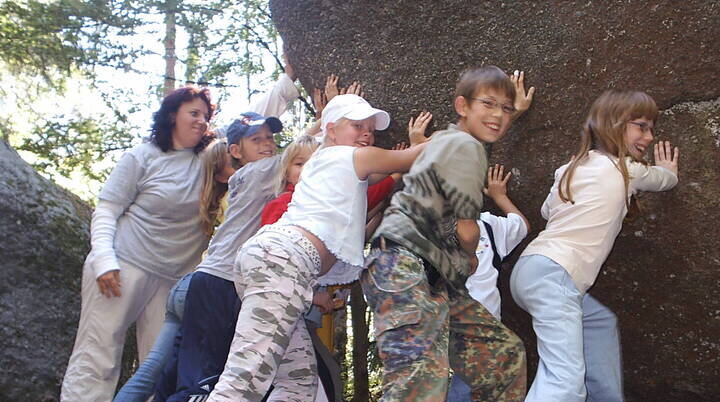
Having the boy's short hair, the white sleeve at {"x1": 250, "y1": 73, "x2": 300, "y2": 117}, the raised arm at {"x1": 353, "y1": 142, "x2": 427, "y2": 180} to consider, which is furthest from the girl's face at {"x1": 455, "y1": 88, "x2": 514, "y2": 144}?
the white sleeve at {"x1": 250, "y1": 73, "x2": 300, "y2": 117}

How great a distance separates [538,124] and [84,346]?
112 inches

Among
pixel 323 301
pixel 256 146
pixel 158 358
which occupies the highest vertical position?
pixel 256 146

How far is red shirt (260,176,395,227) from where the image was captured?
11.3ft

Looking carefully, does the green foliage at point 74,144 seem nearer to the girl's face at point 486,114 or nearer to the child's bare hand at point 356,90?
the child's bare hand at point 356,90

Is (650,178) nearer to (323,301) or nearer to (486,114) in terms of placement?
(486,114)

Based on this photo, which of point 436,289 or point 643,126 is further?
point 643,126

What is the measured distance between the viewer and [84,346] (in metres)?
3.83

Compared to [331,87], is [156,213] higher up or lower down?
lower down

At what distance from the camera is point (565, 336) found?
276 cm

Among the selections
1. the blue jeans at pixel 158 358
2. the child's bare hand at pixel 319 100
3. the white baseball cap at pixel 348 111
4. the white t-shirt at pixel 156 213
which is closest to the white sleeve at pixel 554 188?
the white baseball cap at pixel 348 111

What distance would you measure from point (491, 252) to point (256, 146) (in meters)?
1.54

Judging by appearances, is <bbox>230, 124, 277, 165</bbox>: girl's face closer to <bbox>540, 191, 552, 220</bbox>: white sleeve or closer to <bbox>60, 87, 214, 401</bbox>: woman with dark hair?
<bbox>60, 87, 214, 401</bbox>: woman with dark hair

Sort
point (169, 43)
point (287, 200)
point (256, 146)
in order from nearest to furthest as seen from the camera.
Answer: point (287, 200)
point (256, 146)
point (169, 43)

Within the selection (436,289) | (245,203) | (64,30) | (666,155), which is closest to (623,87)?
(666,155)
